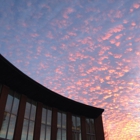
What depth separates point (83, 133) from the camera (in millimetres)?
26828

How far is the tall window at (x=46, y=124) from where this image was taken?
73.9 feet

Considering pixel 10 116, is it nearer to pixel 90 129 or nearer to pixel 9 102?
pixel 9 102

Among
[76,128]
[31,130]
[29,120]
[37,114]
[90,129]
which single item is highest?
[37,114]

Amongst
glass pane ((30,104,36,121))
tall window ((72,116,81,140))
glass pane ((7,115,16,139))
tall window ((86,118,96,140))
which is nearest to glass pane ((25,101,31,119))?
glass pane ((30,104,36,121))

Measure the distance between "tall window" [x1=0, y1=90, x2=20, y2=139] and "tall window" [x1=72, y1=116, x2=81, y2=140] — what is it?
10.4 meters

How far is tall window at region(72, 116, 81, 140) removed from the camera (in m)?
26.2

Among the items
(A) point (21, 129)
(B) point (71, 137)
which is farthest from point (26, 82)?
(B) point (71, 137)

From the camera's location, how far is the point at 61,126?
25.1 metres

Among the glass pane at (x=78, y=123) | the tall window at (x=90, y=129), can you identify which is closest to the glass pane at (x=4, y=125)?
the glass pane at (x=78, y=123)

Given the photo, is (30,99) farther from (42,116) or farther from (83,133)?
(83,133)

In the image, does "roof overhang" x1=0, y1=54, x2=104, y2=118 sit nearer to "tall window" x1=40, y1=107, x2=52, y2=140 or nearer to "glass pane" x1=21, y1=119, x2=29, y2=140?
"tall window" x1=40, y1=107, x2=52, y2=140

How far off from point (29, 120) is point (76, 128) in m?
8.71

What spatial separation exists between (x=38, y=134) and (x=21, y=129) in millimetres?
2901

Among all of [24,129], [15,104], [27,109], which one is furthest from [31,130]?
[15,104]
